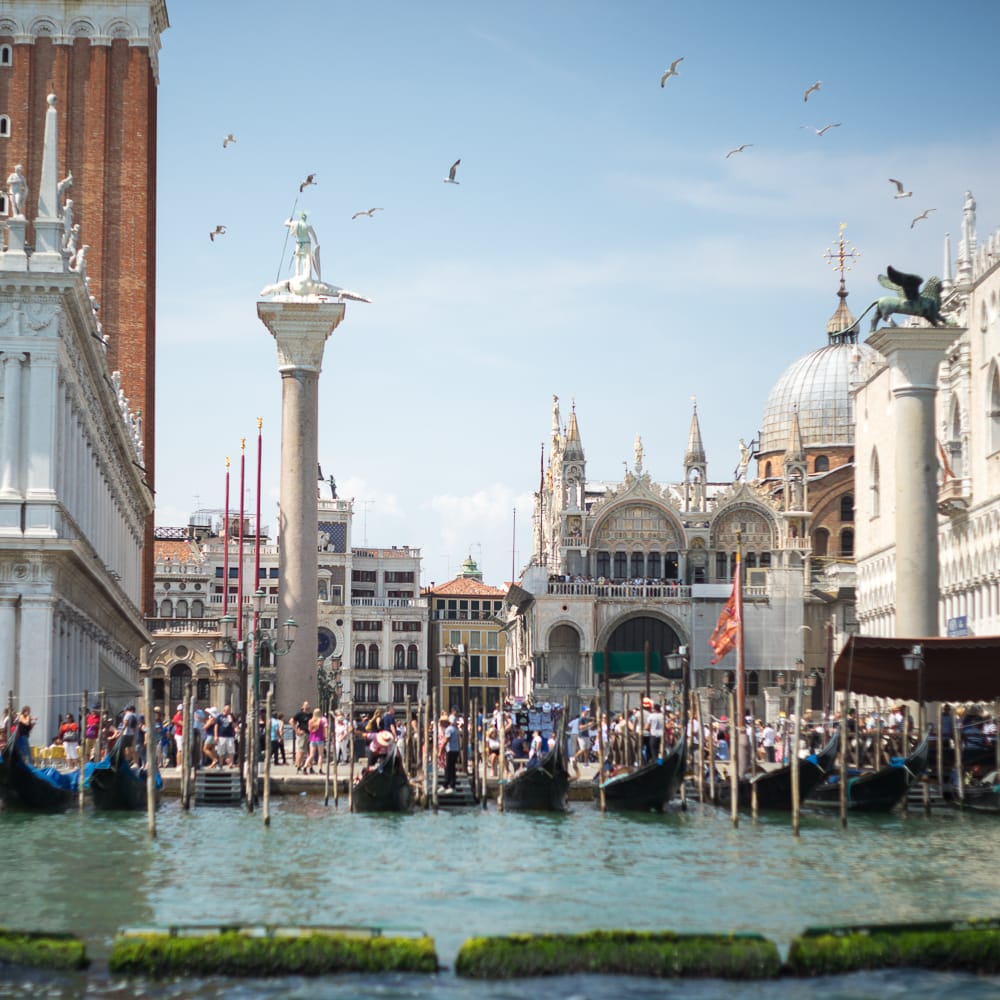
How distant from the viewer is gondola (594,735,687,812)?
24.6 meters

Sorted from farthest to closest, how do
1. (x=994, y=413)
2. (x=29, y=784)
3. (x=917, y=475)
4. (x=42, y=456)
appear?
(x=994, y=413)
(x=917, y=475)
(x=42, y=456)
(x=29, y=784)

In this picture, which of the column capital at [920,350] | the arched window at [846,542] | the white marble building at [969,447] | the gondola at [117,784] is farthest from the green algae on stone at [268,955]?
the arched window at [846,542]

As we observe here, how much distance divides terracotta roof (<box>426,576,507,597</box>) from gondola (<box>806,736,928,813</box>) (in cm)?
5924

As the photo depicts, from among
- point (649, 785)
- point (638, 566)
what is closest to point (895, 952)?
point (649, 785)

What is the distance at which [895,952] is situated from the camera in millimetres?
12328

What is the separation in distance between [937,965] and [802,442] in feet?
178

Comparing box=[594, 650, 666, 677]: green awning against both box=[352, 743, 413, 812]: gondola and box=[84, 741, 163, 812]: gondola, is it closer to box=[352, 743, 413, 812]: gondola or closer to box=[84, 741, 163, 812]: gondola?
box=[352, 743, 413, 812]: gondola

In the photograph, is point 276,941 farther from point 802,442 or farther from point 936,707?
point 802,442

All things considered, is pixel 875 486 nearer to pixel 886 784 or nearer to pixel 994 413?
pixel 994 413

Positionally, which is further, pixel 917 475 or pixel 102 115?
pixel 102 115

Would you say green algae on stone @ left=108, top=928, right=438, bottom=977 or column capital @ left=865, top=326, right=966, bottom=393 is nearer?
green algae on stone @ left=108, top=928, right=438, bottom=977

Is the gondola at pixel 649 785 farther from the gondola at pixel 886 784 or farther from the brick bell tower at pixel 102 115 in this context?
the brick bell tower at pixel 102 115

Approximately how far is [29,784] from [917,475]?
1459cm

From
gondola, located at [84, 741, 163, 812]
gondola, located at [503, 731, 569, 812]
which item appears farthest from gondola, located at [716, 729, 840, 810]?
gondola, located at [84, 741, 163, 812]
